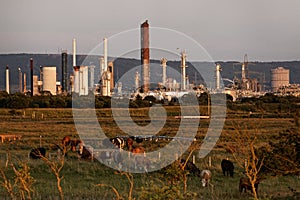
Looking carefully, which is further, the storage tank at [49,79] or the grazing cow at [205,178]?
the storage tank at [49,79]

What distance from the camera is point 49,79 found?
13538 cm

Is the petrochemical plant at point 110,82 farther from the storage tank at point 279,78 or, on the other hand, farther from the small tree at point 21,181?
the small tree at point 21,181

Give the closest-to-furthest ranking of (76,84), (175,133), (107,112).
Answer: (175,133)
(107,112)
(76,84)

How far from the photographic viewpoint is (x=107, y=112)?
73.8 meters

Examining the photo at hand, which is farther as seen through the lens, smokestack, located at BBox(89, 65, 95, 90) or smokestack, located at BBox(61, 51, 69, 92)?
smokestack, located at BBox(89, 65, 95, 90)

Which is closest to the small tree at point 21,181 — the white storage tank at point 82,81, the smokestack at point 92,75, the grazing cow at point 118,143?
the grazing cow at point 118,143

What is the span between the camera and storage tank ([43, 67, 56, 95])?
440 feet

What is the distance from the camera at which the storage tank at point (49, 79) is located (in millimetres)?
134000

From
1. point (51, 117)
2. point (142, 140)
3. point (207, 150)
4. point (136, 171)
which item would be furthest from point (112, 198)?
point (51, 117)

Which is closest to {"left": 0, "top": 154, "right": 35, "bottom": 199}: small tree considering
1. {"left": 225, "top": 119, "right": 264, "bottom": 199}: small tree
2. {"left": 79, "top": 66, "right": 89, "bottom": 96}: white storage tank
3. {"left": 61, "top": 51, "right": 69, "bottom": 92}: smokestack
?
{"left": 225, "top": 119, "right": 264, "bottom": 199}: small tree

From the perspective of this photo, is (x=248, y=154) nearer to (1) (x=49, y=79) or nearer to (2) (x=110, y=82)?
(2) (x=110, y=82)

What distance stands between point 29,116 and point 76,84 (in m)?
43.4

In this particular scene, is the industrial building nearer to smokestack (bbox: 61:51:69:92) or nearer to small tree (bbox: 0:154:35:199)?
smokestack (bbox: 61:51:69:92)

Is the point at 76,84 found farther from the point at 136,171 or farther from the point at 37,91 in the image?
the point at 136,171
